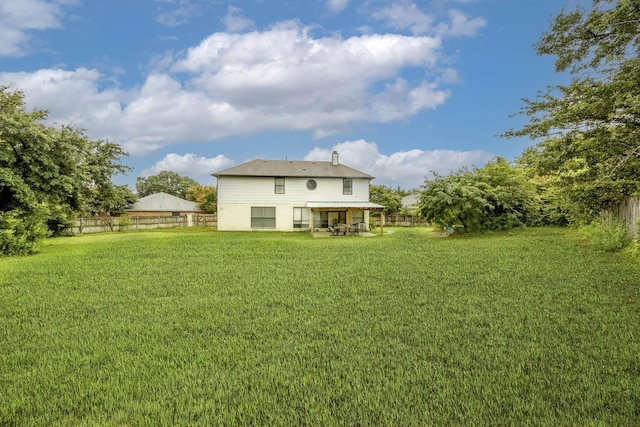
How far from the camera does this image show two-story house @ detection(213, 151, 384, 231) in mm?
24969

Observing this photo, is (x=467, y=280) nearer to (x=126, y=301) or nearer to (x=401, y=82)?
(x=126, y=301)

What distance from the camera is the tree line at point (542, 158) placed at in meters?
7.00

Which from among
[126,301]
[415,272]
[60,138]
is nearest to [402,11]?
[415,272]

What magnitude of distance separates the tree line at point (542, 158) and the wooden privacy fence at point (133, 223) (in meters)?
2.03

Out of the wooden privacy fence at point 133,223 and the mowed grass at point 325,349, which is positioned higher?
the wooden privacy fence at point 133,223

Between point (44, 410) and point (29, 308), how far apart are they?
13.1 ft

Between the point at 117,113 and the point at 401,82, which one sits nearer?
the point at 117,113

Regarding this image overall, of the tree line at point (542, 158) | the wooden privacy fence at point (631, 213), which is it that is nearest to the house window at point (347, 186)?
the tree line at point (542, 158)

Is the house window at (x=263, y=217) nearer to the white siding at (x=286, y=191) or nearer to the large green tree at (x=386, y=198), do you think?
the white siding at (x=286, y=191)

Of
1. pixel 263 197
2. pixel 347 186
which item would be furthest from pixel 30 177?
pixel 347 186

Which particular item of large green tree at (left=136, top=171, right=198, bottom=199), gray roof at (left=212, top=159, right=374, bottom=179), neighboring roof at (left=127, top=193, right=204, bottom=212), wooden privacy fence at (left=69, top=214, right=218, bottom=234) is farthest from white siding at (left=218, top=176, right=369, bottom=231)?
large green tree at (left=136, top=171, right=198, bottom=199)

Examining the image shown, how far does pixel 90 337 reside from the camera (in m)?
4.45

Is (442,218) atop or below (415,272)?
atop

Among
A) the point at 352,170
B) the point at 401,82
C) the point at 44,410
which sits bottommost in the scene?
the point at 44,410
